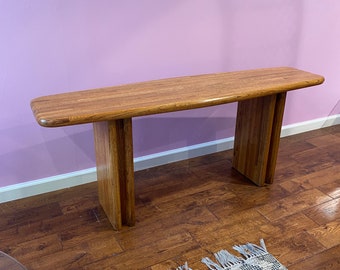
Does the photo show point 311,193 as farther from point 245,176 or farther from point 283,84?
point 283,84

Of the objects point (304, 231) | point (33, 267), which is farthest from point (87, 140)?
point (304, 231)

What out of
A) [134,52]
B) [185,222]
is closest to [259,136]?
[185,222]

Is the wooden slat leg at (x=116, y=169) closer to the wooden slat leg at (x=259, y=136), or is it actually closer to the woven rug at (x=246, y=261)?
the woven rug at (x=246, y=261)

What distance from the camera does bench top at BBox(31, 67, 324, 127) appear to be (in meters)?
1.43

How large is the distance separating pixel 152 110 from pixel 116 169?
0.35 m

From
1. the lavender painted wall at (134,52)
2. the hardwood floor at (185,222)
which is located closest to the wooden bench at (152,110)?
the hardwood floor at (185,222)

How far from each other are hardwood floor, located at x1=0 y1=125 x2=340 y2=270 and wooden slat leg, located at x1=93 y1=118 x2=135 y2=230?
89 millimetres

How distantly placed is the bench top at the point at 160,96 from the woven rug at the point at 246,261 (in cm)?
70

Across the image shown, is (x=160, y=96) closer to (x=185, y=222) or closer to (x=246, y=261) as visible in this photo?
(x=185, y=222)

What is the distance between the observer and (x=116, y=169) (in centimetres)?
166

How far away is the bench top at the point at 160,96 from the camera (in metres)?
1.43

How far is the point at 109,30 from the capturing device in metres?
1.95

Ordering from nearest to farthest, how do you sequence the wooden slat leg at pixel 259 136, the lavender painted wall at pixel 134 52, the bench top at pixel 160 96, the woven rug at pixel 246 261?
1. the bench top at pixel 160 96
2. the woven rug at pixel 246 261
3. the lavender painted wall at pixel 134 52
4. the wooden slat leg at pixel 259 136

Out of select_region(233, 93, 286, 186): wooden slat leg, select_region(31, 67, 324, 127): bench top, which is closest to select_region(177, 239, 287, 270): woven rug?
select_region(233, 93, 286, 186): wooden slat leg
